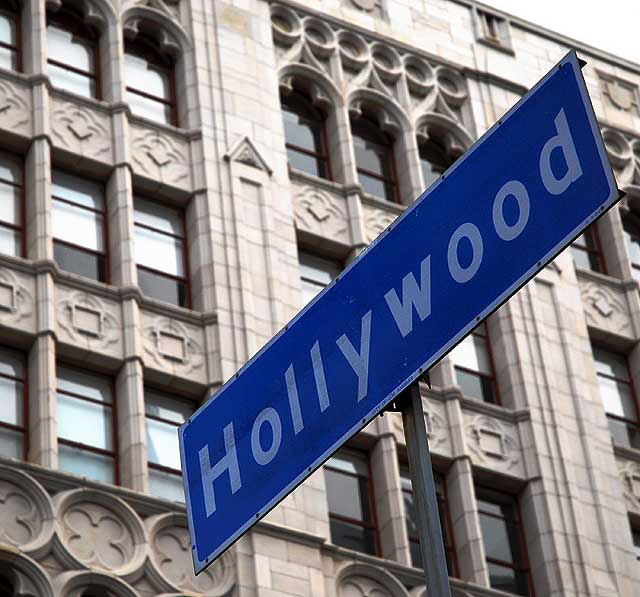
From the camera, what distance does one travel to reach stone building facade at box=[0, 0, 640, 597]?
21.0 metres

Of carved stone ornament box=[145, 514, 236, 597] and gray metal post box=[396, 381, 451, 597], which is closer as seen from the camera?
gray metal post box=[396, 381, 451, 597]

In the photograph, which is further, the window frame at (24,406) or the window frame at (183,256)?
the window frame at (183,256)

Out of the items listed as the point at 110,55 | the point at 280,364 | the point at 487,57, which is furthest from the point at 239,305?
the point at 280,364

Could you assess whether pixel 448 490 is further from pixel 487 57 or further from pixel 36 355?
pixel 487 57

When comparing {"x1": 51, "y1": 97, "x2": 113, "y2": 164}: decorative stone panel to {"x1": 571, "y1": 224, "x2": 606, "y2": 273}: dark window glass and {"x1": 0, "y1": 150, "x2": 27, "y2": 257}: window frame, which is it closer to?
{"x1": 0, "y1": 150, "x2": 27, "y2": 257}: window frame

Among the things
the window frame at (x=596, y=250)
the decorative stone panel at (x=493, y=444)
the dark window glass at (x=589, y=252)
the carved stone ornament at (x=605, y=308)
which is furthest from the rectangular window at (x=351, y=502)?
the window frame at (x=596, y=250)

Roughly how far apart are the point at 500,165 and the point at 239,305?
18086mm

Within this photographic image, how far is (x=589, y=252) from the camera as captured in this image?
31.4m

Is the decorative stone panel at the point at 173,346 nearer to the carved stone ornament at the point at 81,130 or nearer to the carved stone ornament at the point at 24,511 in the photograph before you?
the carved stone ornament at the point at 81,130

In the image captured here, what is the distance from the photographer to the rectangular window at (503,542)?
80.0ft

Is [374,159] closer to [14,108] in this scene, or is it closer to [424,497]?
[14,108]

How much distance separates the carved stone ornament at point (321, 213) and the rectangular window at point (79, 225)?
3.58 metres

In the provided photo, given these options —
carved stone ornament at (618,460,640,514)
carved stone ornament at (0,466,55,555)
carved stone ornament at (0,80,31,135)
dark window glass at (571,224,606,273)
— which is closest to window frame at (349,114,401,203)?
dark window glass at (571,224,606,273)

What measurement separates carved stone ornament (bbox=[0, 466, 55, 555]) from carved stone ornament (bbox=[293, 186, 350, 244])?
26.3 feet
